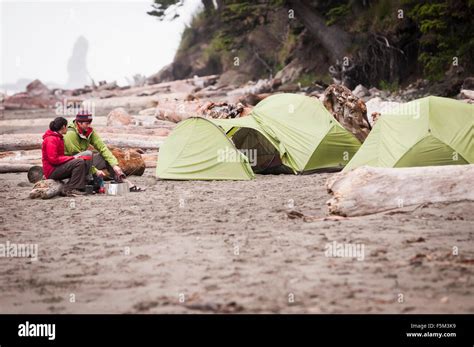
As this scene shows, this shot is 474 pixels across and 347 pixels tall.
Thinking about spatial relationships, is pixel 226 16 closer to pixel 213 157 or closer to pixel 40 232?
pixel 213 157

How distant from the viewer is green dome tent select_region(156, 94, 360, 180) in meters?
11.7

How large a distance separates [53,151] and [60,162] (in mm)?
193

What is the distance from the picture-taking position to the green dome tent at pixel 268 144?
38.4 feet

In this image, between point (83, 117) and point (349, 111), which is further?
point (349, 111)

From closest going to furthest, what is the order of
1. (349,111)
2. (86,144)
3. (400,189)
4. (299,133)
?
(400,189) < (86,144) < (299,133) < (349,111)

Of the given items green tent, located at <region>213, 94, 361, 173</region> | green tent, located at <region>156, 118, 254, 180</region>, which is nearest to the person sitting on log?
green tent, located at <region>156, 118, 254, 180</region>

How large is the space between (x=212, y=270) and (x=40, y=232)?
2.75m

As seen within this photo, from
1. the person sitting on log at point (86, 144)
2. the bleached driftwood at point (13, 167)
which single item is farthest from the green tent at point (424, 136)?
the bleached driftwood at point (13, 167)

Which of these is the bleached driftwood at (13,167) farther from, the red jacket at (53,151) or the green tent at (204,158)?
the red jacket at (53,151)

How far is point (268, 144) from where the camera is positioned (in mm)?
13180

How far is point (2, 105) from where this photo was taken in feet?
126

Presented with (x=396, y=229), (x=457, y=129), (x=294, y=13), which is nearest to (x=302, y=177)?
(x=457, y=129)

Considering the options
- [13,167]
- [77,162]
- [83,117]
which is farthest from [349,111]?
[13,167]

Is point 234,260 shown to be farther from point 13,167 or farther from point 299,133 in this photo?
point 13,167
